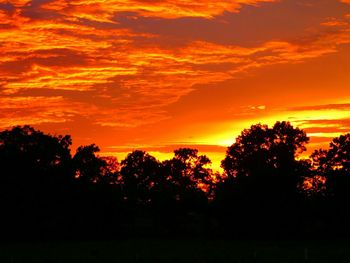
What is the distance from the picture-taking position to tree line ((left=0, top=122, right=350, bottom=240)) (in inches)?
3248

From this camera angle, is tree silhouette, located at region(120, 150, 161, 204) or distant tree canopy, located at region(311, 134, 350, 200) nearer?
distant tree canopy, located at region(311, 134, 350, 200)

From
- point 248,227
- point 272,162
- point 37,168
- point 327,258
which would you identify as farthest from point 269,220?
point 327,258

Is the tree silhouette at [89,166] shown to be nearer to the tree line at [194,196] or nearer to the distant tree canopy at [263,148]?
the tree line at [194,196]

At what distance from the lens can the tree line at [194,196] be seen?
82500 mm

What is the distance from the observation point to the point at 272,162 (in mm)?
92625

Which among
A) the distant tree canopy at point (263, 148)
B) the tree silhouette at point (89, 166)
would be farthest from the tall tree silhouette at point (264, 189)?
the tree silhouette at point (89, 166)

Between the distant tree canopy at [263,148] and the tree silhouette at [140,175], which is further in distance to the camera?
the tree silhouette at [140,175]

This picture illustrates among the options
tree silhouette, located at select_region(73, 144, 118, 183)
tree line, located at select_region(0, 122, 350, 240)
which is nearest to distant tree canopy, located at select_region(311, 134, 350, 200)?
tree line, located at select_region(0, 122, 350, 240)

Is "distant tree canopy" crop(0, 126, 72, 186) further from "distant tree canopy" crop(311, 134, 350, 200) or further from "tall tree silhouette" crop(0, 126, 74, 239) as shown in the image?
"distant tree canopy" crop(311, 134, 350, 200)

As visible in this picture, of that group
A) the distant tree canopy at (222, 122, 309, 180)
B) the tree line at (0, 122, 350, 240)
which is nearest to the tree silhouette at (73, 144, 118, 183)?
the tree line at (0, 122, 350, 240)

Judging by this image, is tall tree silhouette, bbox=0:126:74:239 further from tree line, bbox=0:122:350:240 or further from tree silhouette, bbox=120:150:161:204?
tree silhouette, bbox=120:150:161:204

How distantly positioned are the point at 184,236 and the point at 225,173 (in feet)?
39.2

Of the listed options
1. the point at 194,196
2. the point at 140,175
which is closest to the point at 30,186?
the point at 194,196

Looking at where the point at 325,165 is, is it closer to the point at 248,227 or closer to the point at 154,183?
the point at 248,227
